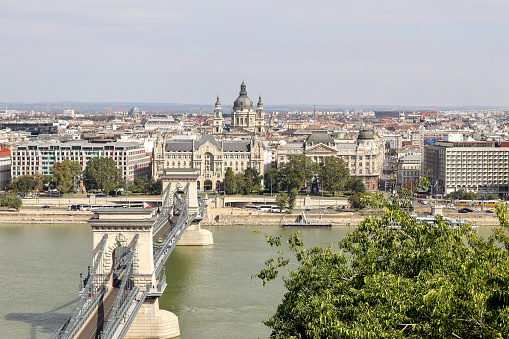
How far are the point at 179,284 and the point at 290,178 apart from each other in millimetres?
29263

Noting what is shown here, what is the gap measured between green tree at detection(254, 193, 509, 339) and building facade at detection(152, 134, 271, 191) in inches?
1747

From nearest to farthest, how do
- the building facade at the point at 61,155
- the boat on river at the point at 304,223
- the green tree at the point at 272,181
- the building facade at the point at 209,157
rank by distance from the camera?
the boat on river at the point at 304,223
the green tree at the point at 272,181
the building facade at the point at 61,155
the building facade at the point at 209,157

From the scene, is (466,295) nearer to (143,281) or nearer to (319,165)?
(143,281)

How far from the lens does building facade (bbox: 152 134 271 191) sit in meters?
61.4

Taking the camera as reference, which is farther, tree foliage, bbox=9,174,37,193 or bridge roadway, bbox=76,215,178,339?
tree foliage, bbox=9,174,37,193

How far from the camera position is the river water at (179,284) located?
864 inches

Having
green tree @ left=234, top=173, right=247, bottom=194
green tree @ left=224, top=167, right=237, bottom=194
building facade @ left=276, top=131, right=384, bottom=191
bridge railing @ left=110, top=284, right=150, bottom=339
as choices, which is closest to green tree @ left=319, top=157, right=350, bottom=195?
green tree @ left=234, top=173, right=247, bottom=194

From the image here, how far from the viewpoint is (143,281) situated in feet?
66.9

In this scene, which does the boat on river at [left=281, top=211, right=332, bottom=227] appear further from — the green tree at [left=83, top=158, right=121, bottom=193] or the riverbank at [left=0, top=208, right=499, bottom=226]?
→ the green tree at [left=83, top=158, right=121, bottom=193]

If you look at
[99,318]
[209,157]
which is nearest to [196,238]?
[99,318]

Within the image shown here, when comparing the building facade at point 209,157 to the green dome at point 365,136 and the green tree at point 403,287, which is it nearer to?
the green dome at point 365,136

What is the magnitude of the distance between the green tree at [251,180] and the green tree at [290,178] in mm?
1557

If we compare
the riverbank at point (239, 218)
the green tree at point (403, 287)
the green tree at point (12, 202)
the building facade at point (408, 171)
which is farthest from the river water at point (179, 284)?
the building facade at point (408, 171)

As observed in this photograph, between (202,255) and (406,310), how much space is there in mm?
21682
